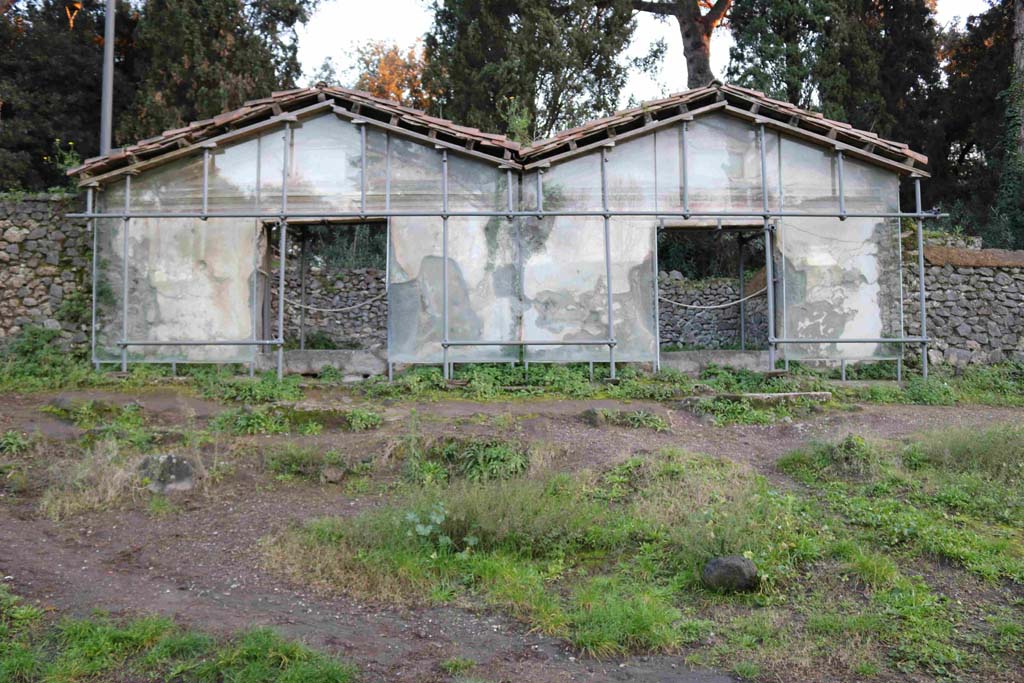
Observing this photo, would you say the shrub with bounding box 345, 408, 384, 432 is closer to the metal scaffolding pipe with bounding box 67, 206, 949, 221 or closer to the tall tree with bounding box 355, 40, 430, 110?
the metal scaffolding pipe with bounding box 67, 206, 949, 221

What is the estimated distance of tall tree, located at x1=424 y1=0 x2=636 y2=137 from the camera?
20.9 m

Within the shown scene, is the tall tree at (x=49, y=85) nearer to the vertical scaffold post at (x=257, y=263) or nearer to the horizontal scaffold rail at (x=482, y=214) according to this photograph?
the horizontal scaffold rail at (x=482, y=214)

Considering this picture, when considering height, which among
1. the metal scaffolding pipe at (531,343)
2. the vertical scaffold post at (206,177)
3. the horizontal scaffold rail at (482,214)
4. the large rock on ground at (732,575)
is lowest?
the large rock on ground at (732,575)

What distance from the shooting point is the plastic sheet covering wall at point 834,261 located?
12734 mm

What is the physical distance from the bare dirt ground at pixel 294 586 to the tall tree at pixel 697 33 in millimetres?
15006

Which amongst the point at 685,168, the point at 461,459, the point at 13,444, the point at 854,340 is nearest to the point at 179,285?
the point at 13,444

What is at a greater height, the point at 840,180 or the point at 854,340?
the point at 840,180

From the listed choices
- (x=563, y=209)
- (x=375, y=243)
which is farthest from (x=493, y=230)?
(x=375, y=243)

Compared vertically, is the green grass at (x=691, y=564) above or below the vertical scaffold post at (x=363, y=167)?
below

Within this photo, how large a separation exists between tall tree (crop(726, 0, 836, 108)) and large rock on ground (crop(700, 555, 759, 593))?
57.7 feet

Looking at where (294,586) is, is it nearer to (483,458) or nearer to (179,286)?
(483,458)

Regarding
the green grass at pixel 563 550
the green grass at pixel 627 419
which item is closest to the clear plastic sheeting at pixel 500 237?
the green grass at pixel 627 419

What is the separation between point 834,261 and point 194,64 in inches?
605

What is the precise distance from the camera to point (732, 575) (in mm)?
5941
